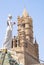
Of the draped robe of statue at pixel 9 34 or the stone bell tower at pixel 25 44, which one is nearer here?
the draped robe of statue at pixel 9 34

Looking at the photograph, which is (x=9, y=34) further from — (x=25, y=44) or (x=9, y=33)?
(x=25, y=44)

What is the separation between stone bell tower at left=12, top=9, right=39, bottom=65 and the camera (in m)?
34.9

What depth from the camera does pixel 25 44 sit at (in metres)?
36.3

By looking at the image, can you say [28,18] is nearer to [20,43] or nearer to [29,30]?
[29,30]

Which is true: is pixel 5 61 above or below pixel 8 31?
below

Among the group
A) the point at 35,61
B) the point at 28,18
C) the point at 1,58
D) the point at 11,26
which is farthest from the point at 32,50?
the point at 1,58

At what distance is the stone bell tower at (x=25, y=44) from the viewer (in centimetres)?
3489

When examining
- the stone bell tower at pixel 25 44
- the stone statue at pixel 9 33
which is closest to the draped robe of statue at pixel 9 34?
the stone statue at pixel 9 33

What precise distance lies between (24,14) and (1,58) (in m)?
26.7

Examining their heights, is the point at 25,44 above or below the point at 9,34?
below

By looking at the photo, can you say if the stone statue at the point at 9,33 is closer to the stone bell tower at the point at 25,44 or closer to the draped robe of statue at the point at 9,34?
the draped robe of statue at the point at 9,34

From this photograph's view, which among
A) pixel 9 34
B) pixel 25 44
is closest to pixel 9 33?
pixel 9 34

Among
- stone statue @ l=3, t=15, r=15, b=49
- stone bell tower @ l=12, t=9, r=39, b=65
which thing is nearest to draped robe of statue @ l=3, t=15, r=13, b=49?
stone statue @ l=3, t=15, r=15, b=49

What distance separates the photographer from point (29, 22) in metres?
40.2
